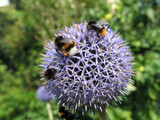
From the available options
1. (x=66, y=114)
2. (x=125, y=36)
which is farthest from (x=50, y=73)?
(x=125, y=36)

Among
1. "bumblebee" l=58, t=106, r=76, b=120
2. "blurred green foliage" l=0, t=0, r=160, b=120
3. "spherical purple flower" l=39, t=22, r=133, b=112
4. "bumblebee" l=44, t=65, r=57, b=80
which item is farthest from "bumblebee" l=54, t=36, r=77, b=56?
"blurred green foliage" l=0, t=0, r=160, b=120

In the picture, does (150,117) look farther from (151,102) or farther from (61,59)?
(61,59)

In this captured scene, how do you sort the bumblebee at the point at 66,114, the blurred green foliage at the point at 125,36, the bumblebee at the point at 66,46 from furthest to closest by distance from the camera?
the blurred green foliage at the point at 125,36, the bumblebee at the point at 66,114, the bumblebee at the point at 66,46

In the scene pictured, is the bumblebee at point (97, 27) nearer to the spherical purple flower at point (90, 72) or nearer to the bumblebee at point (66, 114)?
the spherical purple flower at point (90, 72)

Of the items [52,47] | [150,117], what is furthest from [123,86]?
[150,117]

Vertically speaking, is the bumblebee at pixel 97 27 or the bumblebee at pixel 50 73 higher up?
→ the bumblebee at pixel 97 27

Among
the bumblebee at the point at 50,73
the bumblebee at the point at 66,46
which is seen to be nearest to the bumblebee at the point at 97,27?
the bumblebee at the point at 66,46

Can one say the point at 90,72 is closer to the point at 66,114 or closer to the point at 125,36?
the point at 66,114
